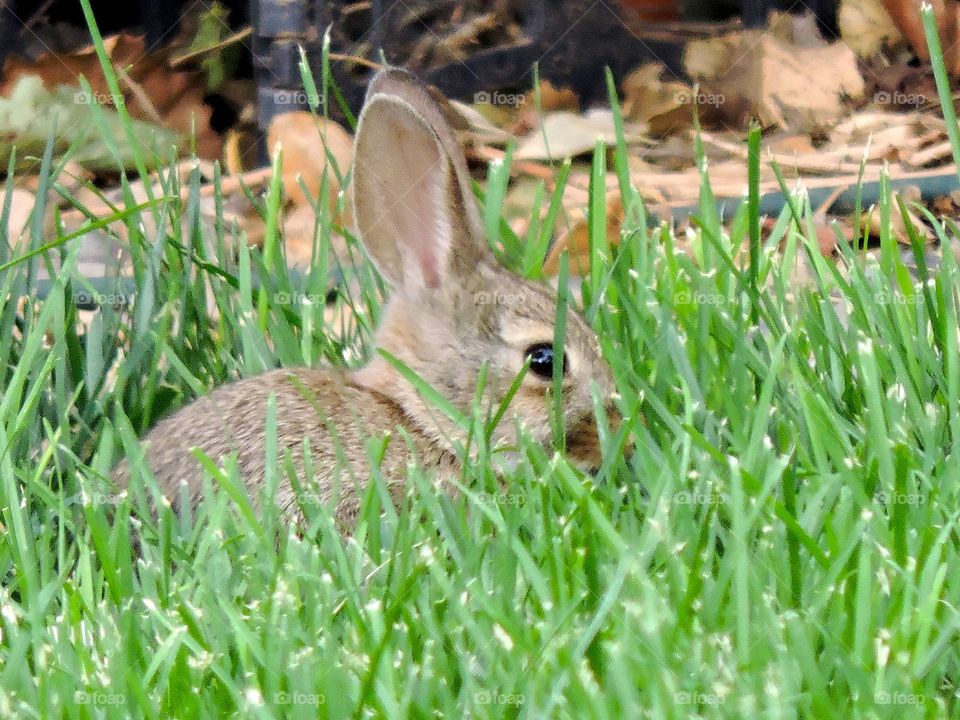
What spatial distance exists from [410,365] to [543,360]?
329 mm

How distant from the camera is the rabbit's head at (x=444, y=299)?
3443 millimetres

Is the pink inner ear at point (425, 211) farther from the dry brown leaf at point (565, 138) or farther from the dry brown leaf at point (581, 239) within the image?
the dry brown leaf at point (565, 138)

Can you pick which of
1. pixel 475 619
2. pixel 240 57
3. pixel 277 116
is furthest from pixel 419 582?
pixel 240 57

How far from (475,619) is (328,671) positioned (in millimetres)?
297

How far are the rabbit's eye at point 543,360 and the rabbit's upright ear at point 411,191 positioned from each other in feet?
0.97

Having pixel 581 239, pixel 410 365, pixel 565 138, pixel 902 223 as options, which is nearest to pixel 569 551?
pixel 410 365

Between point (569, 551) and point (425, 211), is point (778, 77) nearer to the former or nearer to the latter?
point (425, 211)

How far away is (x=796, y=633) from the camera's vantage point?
2334 millimetres

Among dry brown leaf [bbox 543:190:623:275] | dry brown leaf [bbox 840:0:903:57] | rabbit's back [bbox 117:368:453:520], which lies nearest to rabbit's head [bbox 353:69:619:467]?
rabbit's back [bbox 117:368:453:520]

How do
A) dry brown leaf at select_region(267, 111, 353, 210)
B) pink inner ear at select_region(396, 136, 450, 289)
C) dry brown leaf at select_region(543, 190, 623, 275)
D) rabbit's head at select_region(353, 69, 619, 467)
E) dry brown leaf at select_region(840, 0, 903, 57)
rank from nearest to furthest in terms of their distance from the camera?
rabbit's head at select_region(353, 69, 619, 467)
pink inner ear at select_region(396, 136, 450, 289)
dry brown leaf at select_region(543, 190, 623, 275)
dry brown leaf at select_region(267, 111, 353, 210)
dry brown leaf at select_region(840, 0, 903, 57)

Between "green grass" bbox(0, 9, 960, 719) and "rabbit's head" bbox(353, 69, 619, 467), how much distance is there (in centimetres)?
15

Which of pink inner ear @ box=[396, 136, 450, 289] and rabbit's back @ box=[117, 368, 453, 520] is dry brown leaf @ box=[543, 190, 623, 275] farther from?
rabbit's back @ box=[117, 368, 453, 520]

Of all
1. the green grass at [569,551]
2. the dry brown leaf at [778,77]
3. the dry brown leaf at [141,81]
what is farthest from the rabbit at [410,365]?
the dry brown leaf at [778,77]

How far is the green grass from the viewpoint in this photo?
2.29 m
